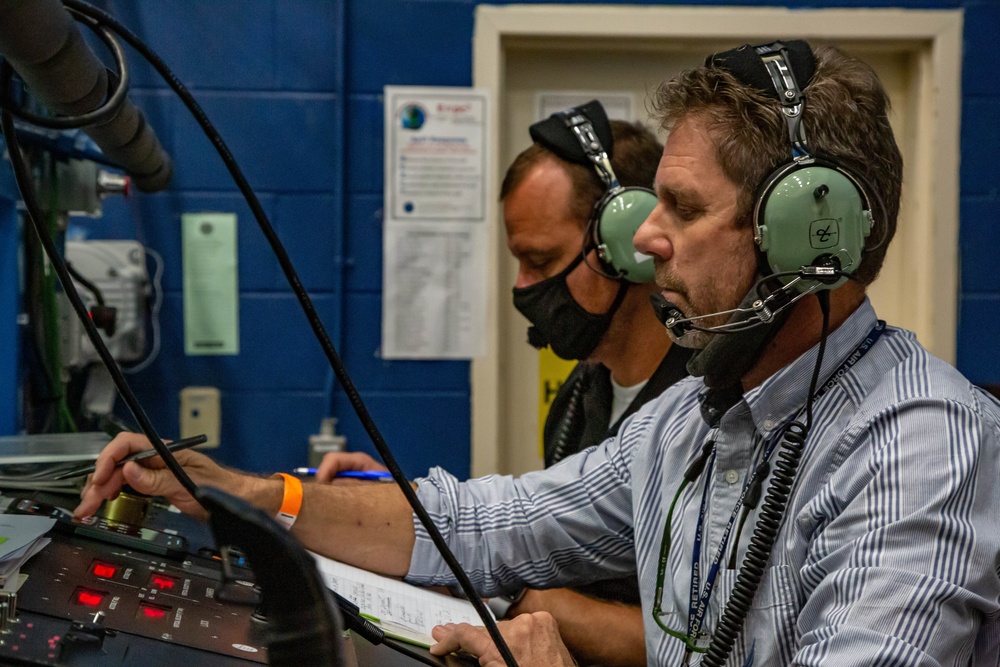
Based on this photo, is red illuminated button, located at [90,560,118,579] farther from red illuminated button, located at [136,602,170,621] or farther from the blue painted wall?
the blue painted wall

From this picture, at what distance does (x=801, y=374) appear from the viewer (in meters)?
0.99

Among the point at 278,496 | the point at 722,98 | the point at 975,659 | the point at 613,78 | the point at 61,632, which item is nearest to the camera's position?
the point at 61,632

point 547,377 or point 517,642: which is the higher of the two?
point 547,377

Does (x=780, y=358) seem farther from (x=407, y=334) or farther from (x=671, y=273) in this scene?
(x=407, y=334)

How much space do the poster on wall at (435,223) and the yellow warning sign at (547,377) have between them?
0.21 meters

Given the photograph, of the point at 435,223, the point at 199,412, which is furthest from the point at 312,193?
the point at 199,412

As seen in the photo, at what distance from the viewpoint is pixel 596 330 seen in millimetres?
1624

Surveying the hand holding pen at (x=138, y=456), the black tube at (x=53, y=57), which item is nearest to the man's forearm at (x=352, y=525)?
the hand holding pen at (x=138, y=456)

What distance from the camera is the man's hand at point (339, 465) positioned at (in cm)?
150

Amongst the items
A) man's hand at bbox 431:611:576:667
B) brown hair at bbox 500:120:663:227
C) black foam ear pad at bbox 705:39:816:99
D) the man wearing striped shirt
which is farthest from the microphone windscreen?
brown hair at bbox 500:120:663:227

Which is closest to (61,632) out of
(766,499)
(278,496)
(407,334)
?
(278,496)

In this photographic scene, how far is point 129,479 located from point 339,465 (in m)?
0.48

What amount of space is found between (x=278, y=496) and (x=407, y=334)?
1.16 m

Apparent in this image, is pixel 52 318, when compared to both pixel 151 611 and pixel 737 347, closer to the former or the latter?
pixel 151 611
